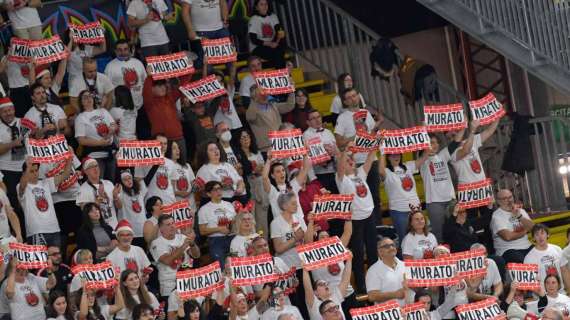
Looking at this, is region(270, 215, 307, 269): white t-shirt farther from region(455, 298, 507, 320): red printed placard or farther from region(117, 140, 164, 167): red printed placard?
region(455, 298, 507, 320): red printed placard

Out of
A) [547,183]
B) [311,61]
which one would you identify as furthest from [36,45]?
[547,183]

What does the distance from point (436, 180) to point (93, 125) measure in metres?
3.87

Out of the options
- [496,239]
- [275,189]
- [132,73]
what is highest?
[132,73]

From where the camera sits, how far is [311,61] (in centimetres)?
2216

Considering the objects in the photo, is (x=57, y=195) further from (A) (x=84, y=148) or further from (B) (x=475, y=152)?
(B) (x=475, y=152)

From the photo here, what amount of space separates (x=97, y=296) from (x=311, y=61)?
253 inches

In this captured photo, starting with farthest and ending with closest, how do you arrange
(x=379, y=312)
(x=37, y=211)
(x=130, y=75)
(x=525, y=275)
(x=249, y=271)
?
(x=130, y=75), (x=525, y=275), (x=37, y=211), (x=379, y=312), (x=249, y=271)

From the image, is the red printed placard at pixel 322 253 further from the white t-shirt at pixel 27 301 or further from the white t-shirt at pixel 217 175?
the white t-shirt at pixel 27 301

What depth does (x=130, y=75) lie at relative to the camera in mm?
19672

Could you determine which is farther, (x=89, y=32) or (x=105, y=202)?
(x=89, y=32)

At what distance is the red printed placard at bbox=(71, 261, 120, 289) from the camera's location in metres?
16.2

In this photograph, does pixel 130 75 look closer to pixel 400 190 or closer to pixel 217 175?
pixel 217 175

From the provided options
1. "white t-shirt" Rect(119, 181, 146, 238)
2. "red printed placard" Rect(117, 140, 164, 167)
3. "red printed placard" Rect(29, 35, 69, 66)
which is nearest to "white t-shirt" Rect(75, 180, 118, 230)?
"white t-shirt" Rect(119, 181, 146, 238)

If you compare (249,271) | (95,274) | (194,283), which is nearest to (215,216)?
(249,271)
